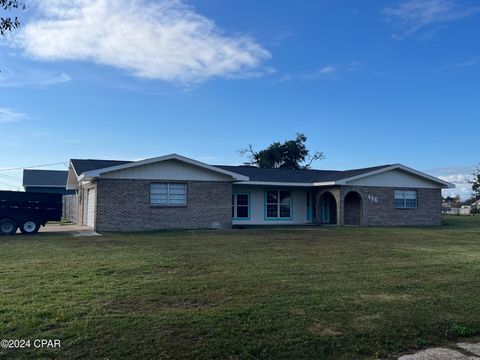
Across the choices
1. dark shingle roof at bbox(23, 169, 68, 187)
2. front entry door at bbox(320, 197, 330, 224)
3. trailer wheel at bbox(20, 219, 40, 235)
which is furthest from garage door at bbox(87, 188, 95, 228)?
dark shingle roof at bbox(23, 169, 68, 187)

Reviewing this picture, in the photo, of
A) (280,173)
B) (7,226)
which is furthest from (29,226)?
(280,173)

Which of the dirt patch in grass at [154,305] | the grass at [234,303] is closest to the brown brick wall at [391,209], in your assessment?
the grass at [234,303]

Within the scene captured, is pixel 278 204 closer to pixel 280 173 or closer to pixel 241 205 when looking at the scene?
pixel 280 173

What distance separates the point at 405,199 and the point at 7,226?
2121 cm

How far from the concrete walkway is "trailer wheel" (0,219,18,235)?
18.2m

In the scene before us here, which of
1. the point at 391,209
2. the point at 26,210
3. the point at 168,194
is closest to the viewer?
the point at 26,210

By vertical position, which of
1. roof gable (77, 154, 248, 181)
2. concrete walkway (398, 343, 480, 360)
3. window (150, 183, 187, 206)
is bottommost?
concrete walkway (398, 343, 480, 360)

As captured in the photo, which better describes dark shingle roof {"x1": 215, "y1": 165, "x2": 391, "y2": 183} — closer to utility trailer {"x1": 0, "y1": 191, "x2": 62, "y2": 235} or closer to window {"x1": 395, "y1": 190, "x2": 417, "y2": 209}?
window {"x1": 395, "y1": 190, "x2": 417, "y2": 209}

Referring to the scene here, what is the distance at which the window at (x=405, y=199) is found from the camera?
1094 inches

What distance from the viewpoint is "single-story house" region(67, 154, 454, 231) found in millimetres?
21016

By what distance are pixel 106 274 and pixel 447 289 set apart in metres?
6.39

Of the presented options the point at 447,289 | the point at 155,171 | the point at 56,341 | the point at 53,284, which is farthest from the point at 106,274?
the point at 155,171

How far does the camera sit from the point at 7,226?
64.2 ft

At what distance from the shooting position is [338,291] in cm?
→ 807
